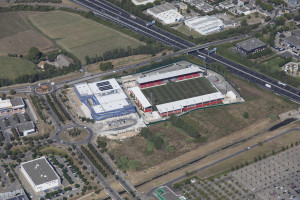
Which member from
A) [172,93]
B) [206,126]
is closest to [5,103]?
[172,93]

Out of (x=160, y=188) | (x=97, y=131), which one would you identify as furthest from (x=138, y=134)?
(x=160, y=188)

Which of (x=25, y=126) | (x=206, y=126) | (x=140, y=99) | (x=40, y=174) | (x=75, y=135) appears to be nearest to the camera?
(x=40, y=174)

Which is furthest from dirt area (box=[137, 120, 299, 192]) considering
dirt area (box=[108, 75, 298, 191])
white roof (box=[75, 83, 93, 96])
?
white roof (box=[75, 83, 93, 96])

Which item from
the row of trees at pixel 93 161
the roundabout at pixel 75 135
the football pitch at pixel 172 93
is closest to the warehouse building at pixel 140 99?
the football pitch at pixel 172 93

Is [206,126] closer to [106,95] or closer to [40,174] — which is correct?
[106,95]

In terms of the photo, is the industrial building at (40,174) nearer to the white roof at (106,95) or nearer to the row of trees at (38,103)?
the row of trees at (38,103)

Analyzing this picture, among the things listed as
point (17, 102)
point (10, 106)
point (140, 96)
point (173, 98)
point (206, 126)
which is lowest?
point (206, 126)

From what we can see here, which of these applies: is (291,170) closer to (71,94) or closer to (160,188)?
(160,188)
